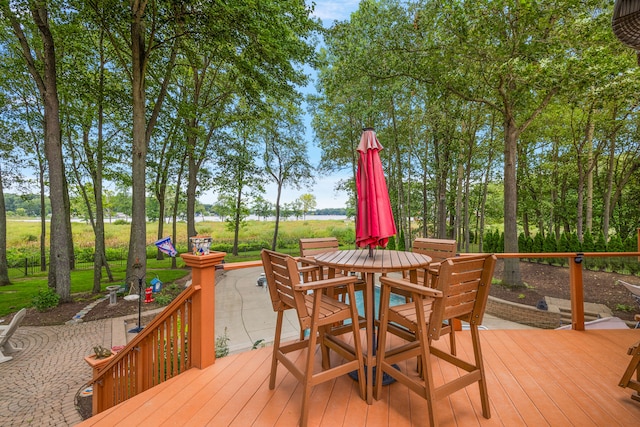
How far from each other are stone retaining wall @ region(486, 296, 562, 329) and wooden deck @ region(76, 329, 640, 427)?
371 cm

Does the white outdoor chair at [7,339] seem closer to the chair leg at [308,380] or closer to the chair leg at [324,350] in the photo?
the chair leg at [324,350]

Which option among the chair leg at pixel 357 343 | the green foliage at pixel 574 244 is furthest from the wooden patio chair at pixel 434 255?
the green foliage at pixel 574 244

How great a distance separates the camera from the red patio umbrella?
2199mm

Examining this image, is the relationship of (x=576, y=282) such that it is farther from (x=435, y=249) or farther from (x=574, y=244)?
(x=574, y=244)

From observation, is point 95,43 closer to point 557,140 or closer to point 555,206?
point 557,140

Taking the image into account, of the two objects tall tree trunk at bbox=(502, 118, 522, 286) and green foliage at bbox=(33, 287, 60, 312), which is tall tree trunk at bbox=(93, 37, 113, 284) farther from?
tall tree trunk at bbox=(502, 118, 522, 286)

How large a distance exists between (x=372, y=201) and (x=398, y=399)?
4.74 feet

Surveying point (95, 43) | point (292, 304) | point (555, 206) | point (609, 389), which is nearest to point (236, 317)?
point (292, 304)

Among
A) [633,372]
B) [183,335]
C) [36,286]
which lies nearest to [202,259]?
[183,335]

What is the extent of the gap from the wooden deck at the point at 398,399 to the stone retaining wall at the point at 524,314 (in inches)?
146

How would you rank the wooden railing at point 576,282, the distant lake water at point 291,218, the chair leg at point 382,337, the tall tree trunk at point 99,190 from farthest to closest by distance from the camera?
the distant lake water at point 291,218, the tall tree trunk at point 99,190, the wooden railing at point 576,282, the chair leg at point 382,337

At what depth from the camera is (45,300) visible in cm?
682

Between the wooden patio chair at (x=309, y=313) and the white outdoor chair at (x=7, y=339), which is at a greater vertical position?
the wooden patio chair at (x=309, y=313)

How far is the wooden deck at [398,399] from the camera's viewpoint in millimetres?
1702
